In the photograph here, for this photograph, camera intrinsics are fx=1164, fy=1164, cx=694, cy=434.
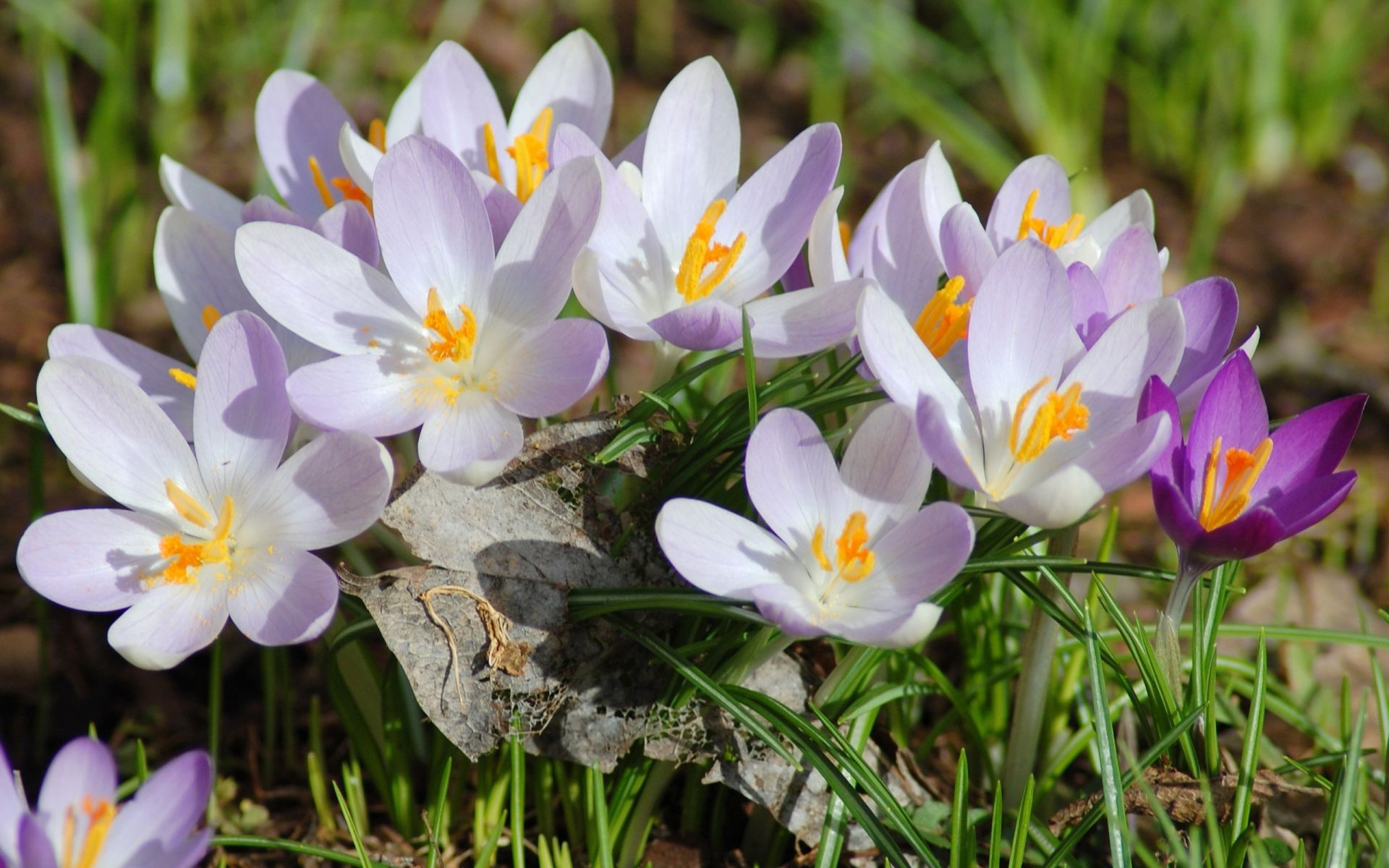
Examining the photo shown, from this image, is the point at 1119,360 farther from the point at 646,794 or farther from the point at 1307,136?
the point at 1307,136

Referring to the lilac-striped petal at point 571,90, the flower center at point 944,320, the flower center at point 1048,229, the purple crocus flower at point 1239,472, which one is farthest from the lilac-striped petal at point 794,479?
the lilac-striped petal at point 571,90

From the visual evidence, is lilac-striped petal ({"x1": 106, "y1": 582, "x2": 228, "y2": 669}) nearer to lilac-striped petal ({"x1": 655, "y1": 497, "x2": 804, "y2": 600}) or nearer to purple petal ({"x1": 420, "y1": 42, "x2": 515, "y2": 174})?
lilac-striped petal ({"x1": 655, "y1": 497, "x2": 804, "y2": 600})

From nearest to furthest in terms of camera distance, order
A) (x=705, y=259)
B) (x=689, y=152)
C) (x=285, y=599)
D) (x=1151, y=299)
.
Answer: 1. (x=285, y=599)
2. (x=1151, y=299)
3. (x=705, y=259)
4. (x=689, y=152)

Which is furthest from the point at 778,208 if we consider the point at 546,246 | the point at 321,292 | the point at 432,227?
the point at 321,292

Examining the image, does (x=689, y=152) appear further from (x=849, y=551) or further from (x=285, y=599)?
(x=285, y=599)

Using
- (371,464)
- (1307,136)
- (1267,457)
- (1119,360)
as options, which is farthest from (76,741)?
(1307,136)

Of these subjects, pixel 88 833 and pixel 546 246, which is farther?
pixel 546 246

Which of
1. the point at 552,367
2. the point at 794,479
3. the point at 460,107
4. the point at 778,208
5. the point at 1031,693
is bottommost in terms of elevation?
the point at 1031,693
